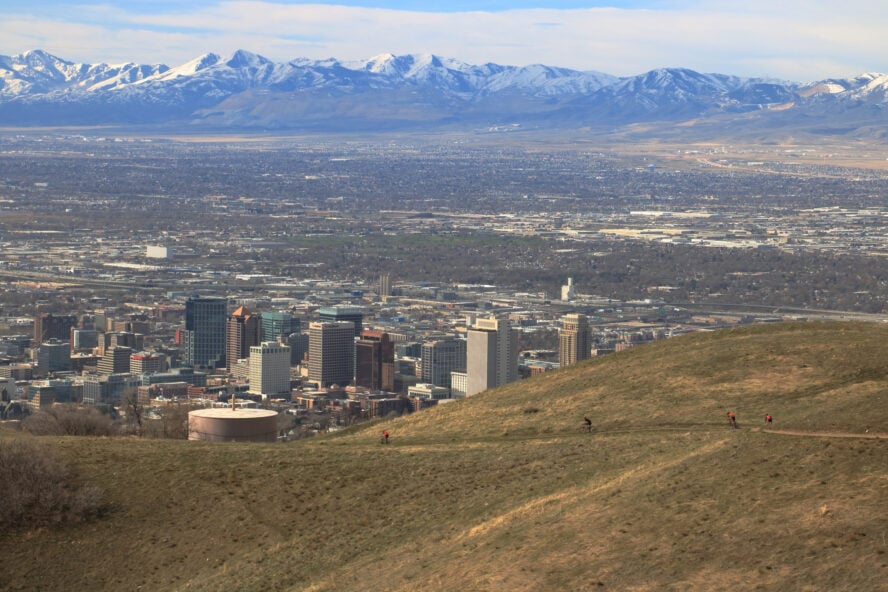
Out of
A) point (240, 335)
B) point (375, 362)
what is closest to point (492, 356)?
point (375, 362)

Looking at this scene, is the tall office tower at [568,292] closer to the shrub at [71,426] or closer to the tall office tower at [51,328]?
the tall office tower at [51,328]

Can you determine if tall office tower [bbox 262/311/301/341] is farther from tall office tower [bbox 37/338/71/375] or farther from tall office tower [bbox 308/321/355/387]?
tall office tower [bbox 37/338/71/375]

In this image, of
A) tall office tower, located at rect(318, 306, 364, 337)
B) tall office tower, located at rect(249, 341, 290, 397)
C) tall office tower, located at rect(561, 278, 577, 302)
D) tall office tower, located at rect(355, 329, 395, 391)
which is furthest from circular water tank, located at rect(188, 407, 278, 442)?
tall office tower, located at rect(561, 278, 577, 302)

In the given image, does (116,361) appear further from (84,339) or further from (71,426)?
(71,426)

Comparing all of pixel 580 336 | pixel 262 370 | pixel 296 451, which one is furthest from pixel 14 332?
pixel 296 451

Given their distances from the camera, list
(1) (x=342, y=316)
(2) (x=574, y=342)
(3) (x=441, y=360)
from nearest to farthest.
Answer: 1. (3) (x=441, y=360)
2. (2) (x=574, y=342)
3. (1) (x=342, y=316)

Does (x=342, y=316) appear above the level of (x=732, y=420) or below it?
below

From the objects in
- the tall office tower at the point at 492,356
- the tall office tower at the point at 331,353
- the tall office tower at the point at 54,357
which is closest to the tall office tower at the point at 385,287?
the tall office tower at the point at 331,353
